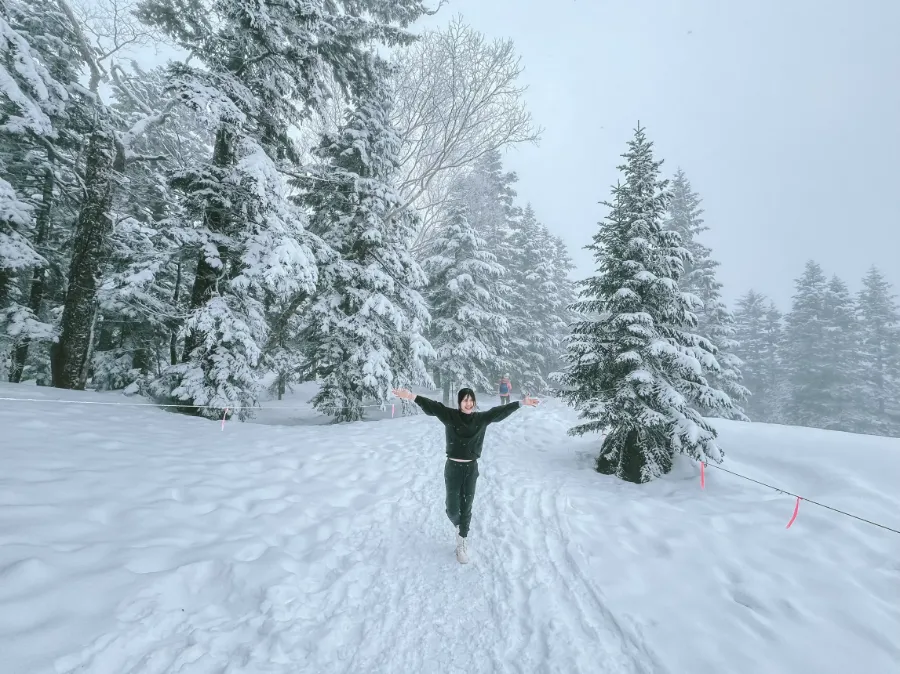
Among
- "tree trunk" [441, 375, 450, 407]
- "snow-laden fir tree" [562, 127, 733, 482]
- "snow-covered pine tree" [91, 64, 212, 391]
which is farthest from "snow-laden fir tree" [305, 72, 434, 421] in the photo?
"tree trunk" [441, 375, 450, 407]

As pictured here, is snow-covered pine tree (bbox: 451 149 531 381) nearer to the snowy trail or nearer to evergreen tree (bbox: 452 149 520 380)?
evergreen tree (bbox: 452 149 520 380)

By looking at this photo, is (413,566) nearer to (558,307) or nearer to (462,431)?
(462,431)

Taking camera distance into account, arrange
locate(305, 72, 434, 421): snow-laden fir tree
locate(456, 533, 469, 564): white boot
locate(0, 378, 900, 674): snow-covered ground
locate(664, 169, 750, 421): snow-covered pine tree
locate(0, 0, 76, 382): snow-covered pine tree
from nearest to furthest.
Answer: locate(0, 378, 900, 674): snow-covered ground < locate(456, 533, 469, 564): white boot < locate(0, 0, 76, 382): snow-covered pine tree < locate(305, 72, 434, 421): snow-laden fir tree < locate(664, 169, 750, 421): snow-covered pine tree

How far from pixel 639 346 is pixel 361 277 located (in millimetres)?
8336

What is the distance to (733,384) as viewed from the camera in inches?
793

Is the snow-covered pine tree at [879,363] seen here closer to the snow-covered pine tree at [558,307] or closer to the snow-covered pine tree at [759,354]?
the snow-covered pine tree at [759,354]

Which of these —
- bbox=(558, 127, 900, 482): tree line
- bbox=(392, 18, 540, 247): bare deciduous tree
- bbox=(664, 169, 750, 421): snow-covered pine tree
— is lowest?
bbox=(558, 127, 900, 482): tree line

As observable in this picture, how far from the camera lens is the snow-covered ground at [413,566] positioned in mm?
→ 2908

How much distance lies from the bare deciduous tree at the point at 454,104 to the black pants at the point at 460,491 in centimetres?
1368

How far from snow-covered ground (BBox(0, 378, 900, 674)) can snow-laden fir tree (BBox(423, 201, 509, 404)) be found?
1256 centimetres

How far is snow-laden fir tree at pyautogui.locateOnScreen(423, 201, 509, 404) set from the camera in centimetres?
1919

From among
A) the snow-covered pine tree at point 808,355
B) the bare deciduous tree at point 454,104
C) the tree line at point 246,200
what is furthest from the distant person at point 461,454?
the snow-covered pine tree at point 808,355

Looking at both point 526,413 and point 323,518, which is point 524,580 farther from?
point 526,413

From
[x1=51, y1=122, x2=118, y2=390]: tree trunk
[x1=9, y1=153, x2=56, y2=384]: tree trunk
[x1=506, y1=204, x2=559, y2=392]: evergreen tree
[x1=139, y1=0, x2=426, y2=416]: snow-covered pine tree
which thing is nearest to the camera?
[x1=139, y1=0, x2=426, y2=416]: snow-covered pine tree
